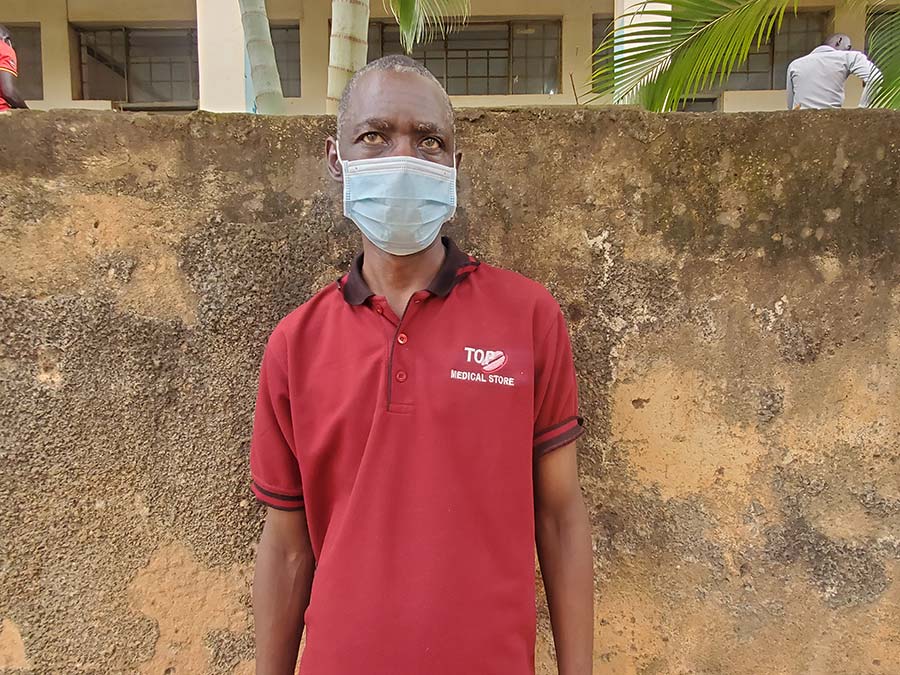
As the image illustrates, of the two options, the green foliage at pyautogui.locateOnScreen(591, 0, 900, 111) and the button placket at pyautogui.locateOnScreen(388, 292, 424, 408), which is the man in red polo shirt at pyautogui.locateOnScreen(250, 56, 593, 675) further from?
the green foliage at pyautogui.locateOnScreen(591, 0, 900, 111)

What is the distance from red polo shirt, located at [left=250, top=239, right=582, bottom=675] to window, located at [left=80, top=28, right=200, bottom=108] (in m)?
8.02

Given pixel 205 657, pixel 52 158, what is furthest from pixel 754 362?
pixel 52 158

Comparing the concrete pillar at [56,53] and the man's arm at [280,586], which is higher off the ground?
the concrete pillar at [56,53]

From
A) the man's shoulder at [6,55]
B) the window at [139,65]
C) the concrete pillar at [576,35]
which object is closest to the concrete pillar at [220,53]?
the window at [139,65]

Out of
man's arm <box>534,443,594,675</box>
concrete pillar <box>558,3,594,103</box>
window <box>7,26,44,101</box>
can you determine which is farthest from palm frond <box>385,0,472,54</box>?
window <box>7,26,44,101</box>

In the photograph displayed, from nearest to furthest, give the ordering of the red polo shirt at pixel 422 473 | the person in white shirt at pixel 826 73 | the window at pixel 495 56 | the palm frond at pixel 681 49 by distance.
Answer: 1. the red polo shirt at pixel 422 473
2. the palm frond at pixel 681 49
3. the person in white shirt at pixel 826 73
4. the window at pixel 495 56

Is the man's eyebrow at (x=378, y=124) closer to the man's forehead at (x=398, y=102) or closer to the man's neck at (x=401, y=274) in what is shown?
the man's forehead at (x=398, y=102)

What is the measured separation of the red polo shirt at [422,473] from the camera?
3.82 ft

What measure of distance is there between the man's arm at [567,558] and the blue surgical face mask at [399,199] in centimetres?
51

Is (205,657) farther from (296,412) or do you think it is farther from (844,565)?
(844,565)

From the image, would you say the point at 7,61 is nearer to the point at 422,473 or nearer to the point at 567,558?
the point at 422,473

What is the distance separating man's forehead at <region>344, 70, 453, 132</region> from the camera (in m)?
1.22

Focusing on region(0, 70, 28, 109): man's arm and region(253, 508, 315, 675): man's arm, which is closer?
region(253, 508, 315, 675): man's arm

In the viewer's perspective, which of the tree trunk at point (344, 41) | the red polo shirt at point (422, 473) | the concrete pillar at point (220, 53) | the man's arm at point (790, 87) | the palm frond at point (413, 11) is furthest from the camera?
the concrete pillar at point (220, 53)
